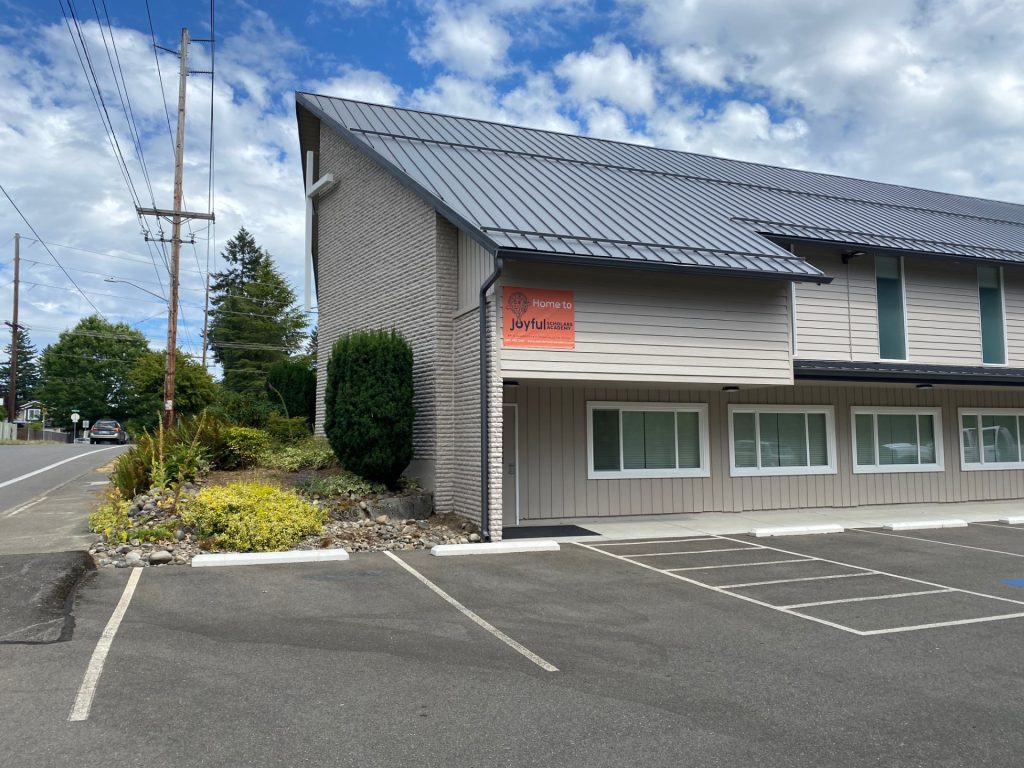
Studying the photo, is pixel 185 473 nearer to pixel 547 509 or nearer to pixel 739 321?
pixel 547 509

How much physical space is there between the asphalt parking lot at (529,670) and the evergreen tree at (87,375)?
71.2 metres

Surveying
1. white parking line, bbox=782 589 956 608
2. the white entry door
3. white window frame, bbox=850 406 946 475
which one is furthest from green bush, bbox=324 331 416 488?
white window frame, bbox=850 406 946 475

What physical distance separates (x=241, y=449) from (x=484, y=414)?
233 inches

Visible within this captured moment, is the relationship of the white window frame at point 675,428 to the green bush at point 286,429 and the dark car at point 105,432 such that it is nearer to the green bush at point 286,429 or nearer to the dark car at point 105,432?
the green bush at point 286,429

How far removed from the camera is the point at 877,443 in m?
17.4

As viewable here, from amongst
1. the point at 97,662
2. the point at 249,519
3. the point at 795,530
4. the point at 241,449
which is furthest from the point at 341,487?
the point at 795,530

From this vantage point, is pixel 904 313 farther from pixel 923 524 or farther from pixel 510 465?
pixel 510 465

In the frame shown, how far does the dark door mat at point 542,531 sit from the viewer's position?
41.4 ft

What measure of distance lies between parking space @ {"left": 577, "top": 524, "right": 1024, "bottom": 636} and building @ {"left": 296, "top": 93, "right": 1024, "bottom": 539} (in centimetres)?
270

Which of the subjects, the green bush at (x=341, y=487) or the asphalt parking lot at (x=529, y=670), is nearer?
the asphalt parking lot at (x=529, y=670)

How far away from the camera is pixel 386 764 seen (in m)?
4.16

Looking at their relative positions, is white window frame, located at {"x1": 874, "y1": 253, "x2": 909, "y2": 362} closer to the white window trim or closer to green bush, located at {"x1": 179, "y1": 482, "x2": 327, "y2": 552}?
the white window trim

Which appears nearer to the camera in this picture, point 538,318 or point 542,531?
point 538,318

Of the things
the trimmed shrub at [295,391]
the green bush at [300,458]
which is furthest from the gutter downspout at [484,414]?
the trimmed shrub at [295,391]
